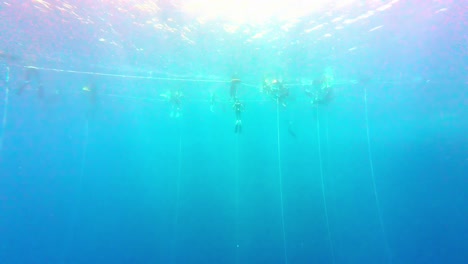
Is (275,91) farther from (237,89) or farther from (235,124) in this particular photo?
(235,124)

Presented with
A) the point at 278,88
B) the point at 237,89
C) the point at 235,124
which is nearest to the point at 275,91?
the point at 278,88

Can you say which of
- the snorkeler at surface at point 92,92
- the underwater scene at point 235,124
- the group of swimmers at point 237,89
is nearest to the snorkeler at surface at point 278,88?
the group of swimmers at point 237,89

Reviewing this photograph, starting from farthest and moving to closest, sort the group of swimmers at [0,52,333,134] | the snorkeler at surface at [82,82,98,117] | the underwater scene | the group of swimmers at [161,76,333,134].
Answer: the snorkeler at surface at [82,82,98,117] < the group of swimmers at [161,76,333,134] < the group of swimmers at [0,52,333,134] < the underwater scene

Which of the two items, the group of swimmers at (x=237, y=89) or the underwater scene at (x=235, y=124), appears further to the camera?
the group of swimmers at (x=237, y=89)

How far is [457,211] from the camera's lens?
74.9 feet

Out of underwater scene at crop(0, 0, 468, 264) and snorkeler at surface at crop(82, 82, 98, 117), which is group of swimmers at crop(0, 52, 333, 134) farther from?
underwater scene at crop(0, 0, 468, 264)

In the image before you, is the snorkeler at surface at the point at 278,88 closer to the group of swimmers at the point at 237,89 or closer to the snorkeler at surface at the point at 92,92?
the group of swimmers at the point at 237,89

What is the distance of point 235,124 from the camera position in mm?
20000

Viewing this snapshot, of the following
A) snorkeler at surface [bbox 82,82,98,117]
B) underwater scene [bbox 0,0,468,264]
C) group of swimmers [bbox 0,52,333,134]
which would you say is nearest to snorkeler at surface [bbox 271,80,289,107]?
group of swimmers [bbox 0,52,333,134]

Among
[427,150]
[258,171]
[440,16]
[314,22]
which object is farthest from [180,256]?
[427,150]

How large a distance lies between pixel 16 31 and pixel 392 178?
38840mm

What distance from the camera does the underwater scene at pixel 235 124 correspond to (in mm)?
7887

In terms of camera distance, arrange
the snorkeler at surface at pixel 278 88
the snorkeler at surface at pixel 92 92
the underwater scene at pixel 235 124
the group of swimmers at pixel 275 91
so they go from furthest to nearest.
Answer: the snorkeler at surface at pixel 92 92
the snorkeler at surface at pixel 278 88
the group of swimmers at pixel 275 91
the underwater scene at pixel 235 124

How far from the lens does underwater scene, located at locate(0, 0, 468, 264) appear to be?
25.9 feet
